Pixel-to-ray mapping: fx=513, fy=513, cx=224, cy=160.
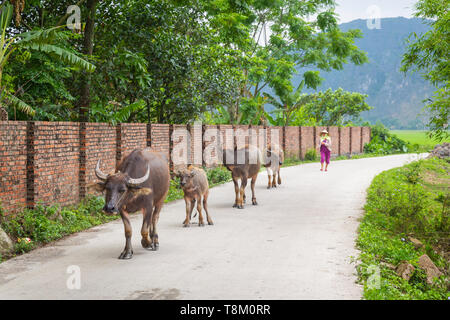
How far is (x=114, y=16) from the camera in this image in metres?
16.9

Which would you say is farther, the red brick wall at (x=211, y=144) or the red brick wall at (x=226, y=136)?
the red brick wall at (x=226, y=136)

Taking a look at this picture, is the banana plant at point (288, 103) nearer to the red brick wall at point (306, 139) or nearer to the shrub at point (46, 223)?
the red brick wall at point (306, 139)

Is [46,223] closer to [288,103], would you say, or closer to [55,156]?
[55,156]

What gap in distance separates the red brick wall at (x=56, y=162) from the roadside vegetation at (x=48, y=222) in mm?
294

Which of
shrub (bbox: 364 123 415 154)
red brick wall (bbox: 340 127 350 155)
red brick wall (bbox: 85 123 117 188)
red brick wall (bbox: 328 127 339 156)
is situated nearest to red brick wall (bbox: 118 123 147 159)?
red brick wall (bbox: 85 123 117 188)

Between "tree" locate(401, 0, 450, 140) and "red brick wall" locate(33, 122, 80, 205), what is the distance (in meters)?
7.86

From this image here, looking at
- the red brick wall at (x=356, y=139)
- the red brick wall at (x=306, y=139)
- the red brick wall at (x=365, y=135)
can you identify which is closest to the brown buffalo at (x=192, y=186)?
the red brick wall at (x=306, y=139)

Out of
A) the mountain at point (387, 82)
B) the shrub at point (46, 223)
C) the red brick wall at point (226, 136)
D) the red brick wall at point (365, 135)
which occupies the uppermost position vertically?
the mountain at point (387, 82)

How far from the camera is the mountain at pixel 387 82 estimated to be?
141 metres

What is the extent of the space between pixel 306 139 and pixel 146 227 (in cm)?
2623

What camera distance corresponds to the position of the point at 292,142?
31.0 metres
